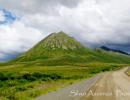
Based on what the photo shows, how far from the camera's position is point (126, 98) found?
21.6 metres

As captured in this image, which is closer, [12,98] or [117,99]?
[117,99]

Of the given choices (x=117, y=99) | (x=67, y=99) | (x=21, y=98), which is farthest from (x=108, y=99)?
(x=21, y=98)

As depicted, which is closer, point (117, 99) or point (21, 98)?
point (117, 99)

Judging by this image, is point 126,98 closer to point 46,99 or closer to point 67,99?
point 67,99

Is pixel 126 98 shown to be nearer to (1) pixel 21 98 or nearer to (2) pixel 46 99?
Answer: (2) pixel 46 99

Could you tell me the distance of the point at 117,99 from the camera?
2123cm

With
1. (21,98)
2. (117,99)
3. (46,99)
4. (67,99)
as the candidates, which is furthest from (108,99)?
(21,98)

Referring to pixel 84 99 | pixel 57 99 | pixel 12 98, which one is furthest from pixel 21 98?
pixel 84 99

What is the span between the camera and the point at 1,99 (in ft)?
72.2

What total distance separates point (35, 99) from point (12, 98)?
174 centimetres

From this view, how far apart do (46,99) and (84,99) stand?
3.05 metres

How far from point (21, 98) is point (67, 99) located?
3437 millimetres

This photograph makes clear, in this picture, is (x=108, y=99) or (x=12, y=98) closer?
(x=108, y=99)

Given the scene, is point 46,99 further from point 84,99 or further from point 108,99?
point 108,99
